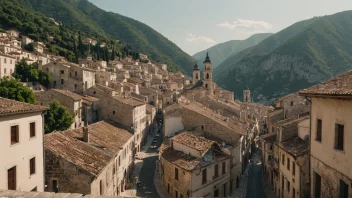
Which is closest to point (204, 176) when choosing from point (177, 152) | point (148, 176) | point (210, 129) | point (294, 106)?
point (177, 152)

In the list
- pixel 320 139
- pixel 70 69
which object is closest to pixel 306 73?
pixel 70 69

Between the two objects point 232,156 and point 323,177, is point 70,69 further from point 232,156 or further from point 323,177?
point 323,177

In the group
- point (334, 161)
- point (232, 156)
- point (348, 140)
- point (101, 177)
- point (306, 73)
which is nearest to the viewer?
point (348, 140)

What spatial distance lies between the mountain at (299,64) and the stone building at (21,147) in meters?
147

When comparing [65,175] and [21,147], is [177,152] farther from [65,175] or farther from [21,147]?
[21,147]

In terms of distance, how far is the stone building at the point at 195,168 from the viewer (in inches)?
1056

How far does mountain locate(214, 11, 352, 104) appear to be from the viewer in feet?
500

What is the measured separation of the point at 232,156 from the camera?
1239 inches

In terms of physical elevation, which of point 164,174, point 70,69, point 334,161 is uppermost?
point 70,69

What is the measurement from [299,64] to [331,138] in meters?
161

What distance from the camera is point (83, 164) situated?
2045 centimetres

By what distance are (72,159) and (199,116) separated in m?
18.2

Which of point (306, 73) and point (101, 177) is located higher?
point (306, 73)

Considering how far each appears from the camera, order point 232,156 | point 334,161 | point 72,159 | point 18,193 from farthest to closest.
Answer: point 232,156, point 72,159, point 334,161, point 18,193
